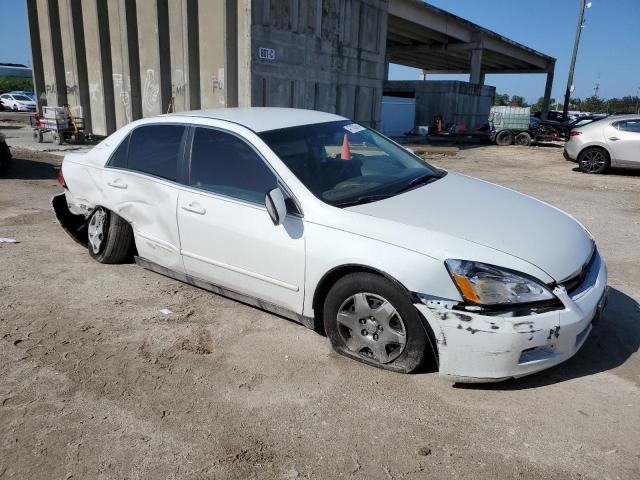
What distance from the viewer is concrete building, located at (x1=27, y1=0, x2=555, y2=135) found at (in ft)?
46.2

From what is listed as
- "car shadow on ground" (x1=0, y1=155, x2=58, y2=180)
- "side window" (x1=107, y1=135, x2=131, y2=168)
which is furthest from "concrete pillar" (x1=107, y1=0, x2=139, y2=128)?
"side window" (x1=107, y1=135, x2=131, y2=168)

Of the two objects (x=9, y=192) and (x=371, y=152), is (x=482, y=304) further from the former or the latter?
(x=9, y=192)

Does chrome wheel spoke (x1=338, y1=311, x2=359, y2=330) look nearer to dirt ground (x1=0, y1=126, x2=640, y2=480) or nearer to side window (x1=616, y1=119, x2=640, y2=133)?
dirt ground (x1=0, y1=126, x2=640, y2=480)

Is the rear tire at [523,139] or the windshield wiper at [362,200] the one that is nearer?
the windshield wiper at [362,200]

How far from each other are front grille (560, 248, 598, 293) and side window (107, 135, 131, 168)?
146 inches

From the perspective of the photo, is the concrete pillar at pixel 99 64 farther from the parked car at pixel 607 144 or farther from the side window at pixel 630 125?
the side window at pixel 630 125

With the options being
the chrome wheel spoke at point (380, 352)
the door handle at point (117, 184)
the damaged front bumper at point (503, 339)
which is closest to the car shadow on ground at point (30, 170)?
the door handle at point (117, 184)

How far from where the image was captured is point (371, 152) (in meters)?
4.15

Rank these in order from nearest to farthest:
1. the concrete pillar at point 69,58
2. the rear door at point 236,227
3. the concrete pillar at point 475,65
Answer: the rear door at point 236,227 < the concrete pillar at point 69,58 < the concrete pillar at point 475,65

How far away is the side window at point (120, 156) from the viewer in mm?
4621

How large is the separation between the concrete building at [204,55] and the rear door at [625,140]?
28.7 ft

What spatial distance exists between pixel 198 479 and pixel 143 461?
0.31 m

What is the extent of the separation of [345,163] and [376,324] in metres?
1.34

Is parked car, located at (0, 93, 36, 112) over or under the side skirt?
over
